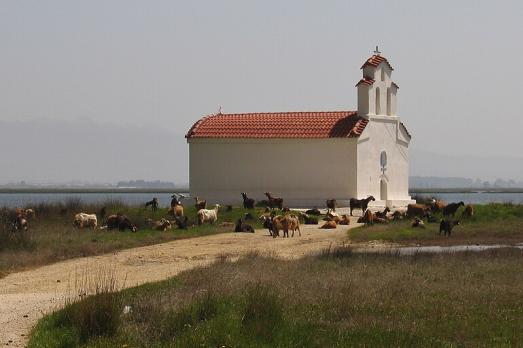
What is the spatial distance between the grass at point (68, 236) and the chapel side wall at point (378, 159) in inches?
427

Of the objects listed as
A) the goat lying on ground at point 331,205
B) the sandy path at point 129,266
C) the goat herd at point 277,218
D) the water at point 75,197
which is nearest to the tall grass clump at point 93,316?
the sandy path at point 129,266

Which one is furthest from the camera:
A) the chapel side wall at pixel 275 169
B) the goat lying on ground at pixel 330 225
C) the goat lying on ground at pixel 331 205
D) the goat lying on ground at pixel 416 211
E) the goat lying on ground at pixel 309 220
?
the chapel side wall at pixel 275 169

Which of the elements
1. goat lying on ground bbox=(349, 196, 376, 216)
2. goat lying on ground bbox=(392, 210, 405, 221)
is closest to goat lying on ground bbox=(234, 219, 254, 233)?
goat lying on ground bbox=(392, 210, 405, 221)

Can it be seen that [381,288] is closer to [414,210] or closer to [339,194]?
[414,210]

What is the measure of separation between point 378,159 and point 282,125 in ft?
19.9

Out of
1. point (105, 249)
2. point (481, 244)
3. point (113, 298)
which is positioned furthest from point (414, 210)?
point (113, 298)

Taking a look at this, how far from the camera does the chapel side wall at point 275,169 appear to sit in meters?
52.5

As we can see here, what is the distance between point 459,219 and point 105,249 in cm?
1761

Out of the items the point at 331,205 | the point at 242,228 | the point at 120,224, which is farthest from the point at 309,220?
the point at 120,224

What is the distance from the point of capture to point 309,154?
5306cm

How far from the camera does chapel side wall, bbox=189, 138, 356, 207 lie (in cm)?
5247

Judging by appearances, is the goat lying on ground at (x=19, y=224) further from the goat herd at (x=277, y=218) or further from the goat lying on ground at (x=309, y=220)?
the goat lying on ground at (x=309, y=220)

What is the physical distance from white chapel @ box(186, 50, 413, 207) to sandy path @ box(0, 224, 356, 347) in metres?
15.4

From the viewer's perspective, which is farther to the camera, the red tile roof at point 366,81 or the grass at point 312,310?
the red tile roof at point 366,81
